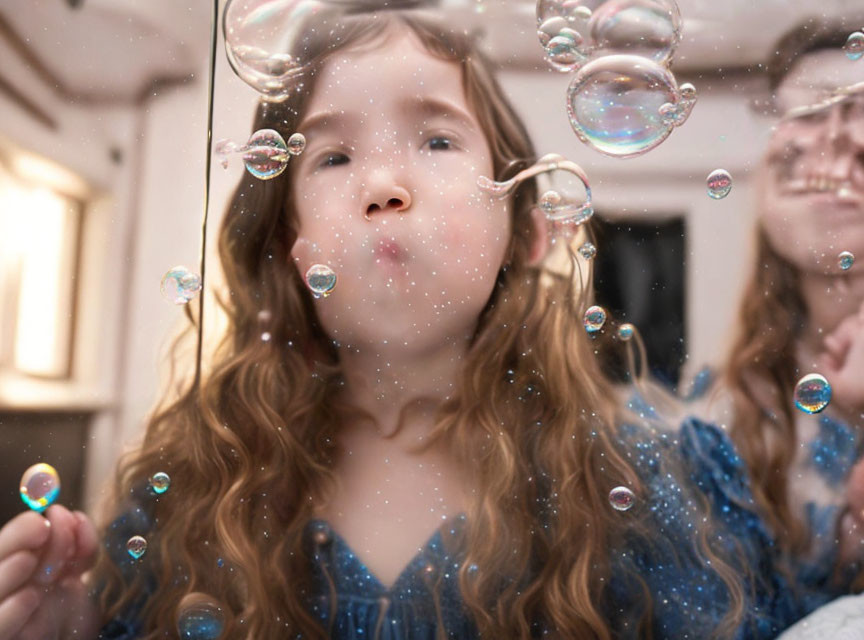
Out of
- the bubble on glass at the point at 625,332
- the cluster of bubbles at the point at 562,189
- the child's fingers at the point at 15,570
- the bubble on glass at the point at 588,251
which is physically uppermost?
the cluster of bubbles at the point at 562,189

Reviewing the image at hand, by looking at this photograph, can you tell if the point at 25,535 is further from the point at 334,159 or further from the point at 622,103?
the point at 622,103

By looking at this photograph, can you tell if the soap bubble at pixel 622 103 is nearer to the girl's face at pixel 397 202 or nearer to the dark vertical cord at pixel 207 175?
the girl's face at pixel 397 202

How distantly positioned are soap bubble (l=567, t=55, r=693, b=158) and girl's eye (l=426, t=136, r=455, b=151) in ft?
0.34

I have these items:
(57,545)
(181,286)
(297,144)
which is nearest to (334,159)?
(297,144)

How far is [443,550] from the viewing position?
2.08 feet

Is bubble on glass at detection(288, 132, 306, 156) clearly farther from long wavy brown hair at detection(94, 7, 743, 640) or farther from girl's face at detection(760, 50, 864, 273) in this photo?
girl's face at detection(760, 50, 864, 273)

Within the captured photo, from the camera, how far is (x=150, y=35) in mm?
697

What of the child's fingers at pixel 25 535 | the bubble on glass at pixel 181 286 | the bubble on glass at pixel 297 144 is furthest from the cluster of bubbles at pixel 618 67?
the child's fingers at pixel 25 535

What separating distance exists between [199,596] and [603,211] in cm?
46

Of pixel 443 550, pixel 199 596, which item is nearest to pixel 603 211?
pixel 443 550

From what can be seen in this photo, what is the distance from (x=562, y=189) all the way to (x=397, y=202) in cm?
14

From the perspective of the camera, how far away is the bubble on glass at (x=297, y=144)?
65cm

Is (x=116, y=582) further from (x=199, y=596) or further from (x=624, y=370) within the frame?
(x=624, y=370)

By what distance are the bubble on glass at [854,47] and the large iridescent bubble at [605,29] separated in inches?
6.2
